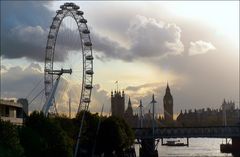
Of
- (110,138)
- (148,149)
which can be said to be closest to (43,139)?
(110,138)

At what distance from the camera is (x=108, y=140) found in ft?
359

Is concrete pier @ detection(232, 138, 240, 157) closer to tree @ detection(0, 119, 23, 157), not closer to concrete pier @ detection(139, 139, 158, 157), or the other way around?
concrete pier @ detection(139, 139, 158, 157)

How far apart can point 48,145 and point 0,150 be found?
1693 centimetres

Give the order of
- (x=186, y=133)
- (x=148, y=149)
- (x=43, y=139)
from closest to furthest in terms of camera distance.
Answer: (x=43, y=139), (x=148, y=149), (x=186, y=133)

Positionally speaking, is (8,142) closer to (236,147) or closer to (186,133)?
(186,133)

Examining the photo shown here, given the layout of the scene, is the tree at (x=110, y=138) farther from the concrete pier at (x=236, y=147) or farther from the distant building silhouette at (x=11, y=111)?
the concrete pier at (x=236, y=147)

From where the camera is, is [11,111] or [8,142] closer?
[8,142]

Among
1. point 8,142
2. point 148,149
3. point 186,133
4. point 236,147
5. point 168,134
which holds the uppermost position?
point 8,142

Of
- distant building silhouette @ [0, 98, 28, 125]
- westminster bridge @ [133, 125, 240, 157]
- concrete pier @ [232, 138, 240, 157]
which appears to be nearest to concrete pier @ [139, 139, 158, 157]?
westminster bridge @ [133, 125, 240, 157]

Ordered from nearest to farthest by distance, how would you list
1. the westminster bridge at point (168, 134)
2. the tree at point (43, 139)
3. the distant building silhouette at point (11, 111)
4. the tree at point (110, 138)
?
the tree at point (43, 139), the distant building silhouette at point (11, 111), the tree at point (110, 138), the westminster bridge at point (168, 134)

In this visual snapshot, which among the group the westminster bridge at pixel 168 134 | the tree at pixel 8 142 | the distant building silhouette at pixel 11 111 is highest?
the distant building silhouette at pixel 11 111

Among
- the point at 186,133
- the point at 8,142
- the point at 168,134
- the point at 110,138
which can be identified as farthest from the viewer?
the point at 186,133

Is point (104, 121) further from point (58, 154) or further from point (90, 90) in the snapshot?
point (58, 154)

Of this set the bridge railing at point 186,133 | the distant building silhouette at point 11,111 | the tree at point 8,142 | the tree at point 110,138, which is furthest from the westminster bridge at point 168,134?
the tree at point 8,142
